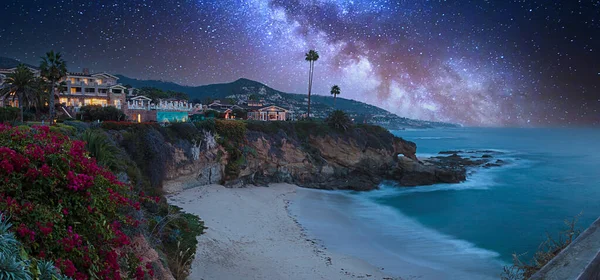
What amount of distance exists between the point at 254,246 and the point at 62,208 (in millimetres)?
12362

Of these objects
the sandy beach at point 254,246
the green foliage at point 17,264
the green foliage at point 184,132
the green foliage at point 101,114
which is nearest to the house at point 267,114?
the green foliage at point 101,114

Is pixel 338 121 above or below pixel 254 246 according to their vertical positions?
above

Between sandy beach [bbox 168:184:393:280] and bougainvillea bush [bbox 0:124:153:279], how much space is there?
641 centimetres

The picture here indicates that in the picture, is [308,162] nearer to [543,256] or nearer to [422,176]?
[422,176]

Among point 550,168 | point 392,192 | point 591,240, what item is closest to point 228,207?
point 392,192

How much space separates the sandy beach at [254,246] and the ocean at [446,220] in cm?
142

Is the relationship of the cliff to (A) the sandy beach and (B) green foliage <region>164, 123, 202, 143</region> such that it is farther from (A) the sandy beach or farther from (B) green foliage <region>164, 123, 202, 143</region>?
(A) the sandy beach

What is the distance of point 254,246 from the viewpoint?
16.4m

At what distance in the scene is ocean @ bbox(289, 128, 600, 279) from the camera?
686 inches

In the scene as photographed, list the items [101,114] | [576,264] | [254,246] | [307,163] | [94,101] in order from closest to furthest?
[576,264], [254,246], [101,114], [307,163], [94,101]

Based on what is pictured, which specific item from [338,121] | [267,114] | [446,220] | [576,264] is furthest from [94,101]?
[576,264]

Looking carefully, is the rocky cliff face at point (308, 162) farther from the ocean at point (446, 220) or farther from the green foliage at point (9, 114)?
the green foliage at point (9, 114)

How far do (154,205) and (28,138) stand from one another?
546cm

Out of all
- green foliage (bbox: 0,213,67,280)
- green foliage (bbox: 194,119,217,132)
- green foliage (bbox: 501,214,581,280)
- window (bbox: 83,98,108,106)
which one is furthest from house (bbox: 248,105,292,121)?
green foliage (bbox: 0,213,67,280)
